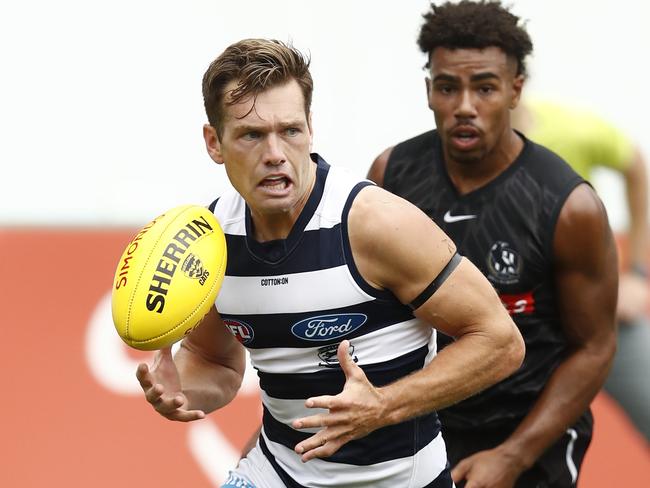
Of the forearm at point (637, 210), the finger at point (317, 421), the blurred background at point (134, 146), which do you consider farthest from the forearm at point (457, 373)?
the blurred background at point (134, 146)

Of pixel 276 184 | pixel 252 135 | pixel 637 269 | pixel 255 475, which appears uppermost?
pixel 252 135

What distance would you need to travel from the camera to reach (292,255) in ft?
12.3

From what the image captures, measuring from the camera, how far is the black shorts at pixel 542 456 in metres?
4.78

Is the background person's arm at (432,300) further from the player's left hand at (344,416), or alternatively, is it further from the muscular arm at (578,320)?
the muscular arm at (578,320)

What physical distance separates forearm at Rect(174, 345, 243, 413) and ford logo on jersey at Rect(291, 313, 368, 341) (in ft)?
1.71

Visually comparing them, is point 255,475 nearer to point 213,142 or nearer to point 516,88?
point 213,142

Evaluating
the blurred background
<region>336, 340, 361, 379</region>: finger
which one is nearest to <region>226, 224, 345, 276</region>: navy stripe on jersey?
<region>336, 340, 361, 379</region>: finger

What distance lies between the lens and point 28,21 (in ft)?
27.4

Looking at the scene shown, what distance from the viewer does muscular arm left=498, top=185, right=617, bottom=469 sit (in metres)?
4.51

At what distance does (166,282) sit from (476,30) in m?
1.72

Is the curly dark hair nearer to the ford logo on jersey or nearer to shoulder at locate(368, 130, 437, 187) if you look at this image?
shoulder at locate(368, 130, 437, 187)

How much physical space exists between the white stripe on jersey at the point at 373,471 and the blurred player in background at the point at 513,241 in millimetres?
575

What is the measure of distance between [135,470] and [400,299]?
333cm

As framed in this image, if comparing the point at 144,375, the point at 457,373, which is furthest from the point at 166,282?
the point at 457,373
